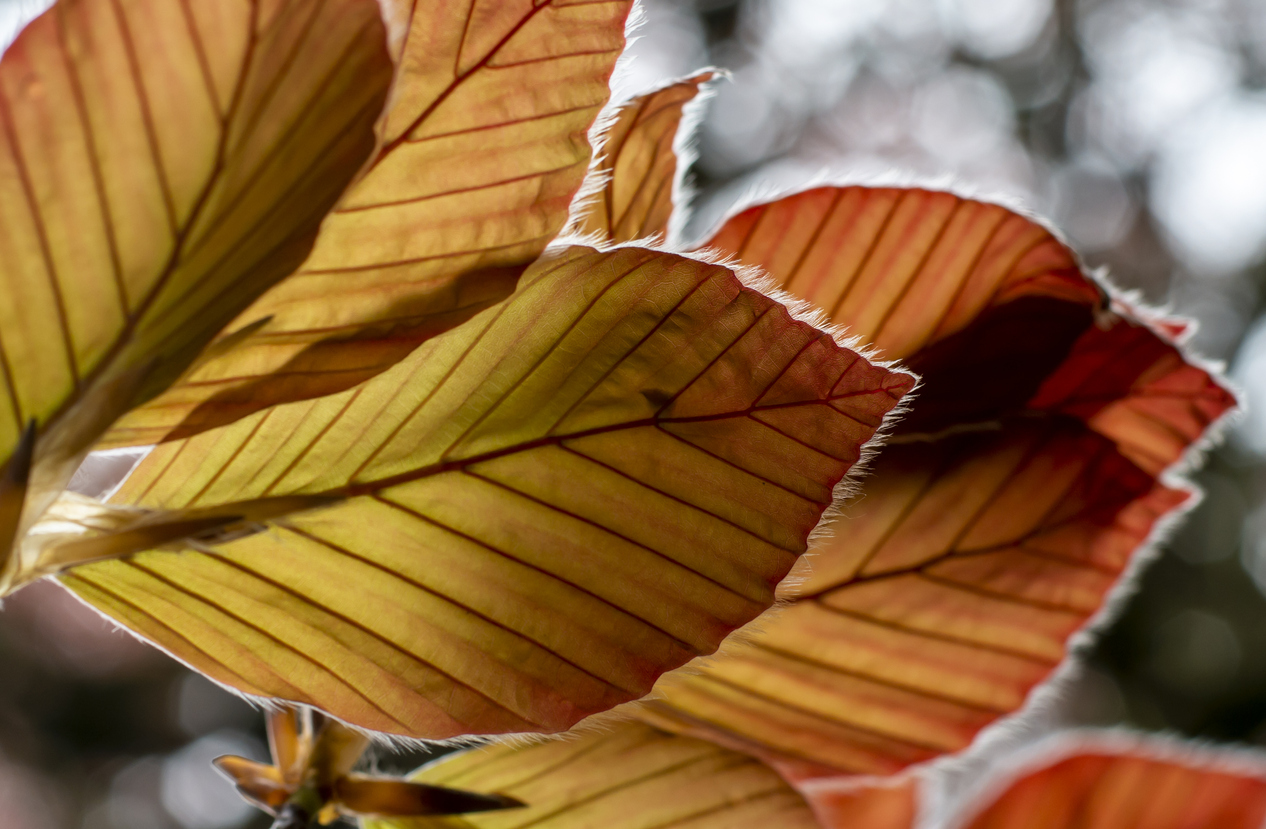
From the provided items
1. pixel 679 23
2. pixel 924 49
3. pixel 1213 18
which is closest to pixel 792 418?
pixel 679 23

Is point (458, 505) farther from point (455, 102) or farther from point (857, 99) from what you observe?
point (857, 99)

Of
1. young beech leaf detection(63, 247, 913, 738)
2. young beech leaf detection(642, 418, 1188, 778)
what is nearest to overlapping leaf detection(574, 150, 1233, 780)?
young beech leaf detection(642, 418, 1188, 778)

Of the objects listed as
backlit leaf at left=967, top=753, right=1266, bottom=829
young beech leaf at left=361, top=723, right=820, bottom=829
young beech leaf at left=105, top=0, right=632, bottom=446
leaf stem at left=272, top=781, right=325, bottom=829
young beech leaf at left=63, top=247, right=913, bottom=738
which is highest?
young beech leaf at left=105, top=0, right=632, bottom=446

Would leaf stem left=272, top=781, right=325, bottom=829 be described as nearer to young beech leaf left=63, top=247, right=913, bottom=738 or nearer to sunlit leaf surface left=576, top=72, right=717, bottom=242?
young beech leaf left=63, top=247, right=913, bottom=738

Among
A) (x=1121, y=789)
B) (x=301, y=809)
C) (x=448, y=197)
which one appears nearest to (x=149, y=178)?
(x=448, y=197)

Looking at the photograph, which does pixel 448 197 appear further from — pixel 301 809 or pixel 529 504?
pixel 301 809

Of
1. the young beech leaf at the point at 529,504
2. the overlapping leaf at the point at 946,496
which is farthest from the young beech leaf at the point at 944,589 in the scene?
the young beech leaf at the point at 529,504
